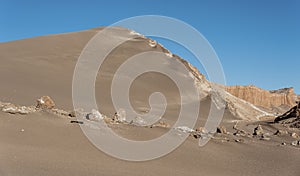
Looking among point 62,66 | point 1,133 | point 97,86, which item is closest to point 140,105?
point 97,86

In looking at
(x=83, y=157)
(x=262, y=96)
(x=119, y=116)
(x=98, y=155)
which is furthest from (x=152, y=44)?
(x=262, y=96)

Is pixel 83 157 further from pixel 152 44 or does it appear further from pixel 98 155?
pixel 152 44

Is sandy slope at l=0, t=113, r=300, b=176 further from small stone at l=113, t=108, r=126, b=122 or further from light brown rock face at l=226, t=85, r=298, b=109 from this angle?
light brown rock face at l=226, t=85, r=298, b=109

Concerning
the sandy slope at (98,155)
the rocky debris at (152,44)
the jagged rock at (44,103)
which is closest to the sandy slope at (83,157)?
the sandy slope at (98,155)

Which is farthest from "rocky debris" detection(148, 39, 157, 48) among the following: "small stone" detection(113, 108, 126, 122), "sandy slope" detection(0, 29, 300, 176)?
"sandy slope" detection(0, 29, 300, 176)

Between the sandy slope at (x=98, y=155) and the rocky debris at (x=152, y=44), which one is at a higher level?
the rocky debris at (x=152, y=44)

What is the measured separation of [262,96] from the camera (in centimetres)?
8294

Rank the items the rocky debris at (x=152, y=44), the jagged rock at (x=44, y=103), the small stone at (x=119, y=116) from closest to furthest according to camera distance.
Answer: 1. the jagged rock at (x=44, y=103)
2. the small stone at (x=119, y=116)
3. the rocky debris at (x=152, y=44)

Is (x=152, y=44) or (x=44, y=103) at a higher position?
(x=152, y=44)

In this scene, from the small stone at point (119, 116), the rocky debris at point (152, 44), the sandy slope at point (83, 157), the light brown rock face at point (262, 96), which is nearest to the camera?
the sandy slope at point (83, 157)

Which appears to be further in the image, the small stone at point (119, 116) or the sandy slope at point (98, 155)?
the small stone at point (119, 116)

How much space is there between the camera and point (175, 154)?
6199 millimetres

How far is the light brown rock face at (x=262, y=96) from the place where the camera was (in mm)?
77019

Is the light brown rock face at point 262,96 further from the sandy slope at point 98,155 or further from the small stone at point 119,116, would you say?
the sandy slope at point 98,155
